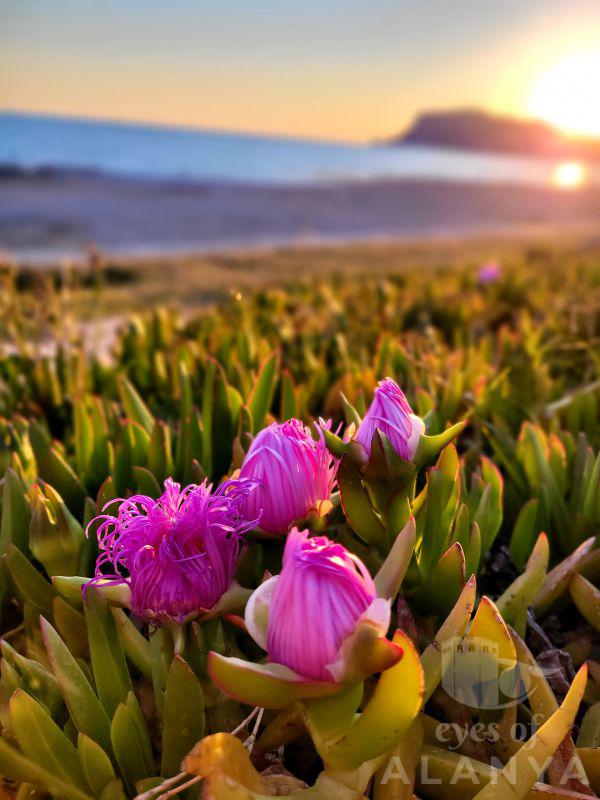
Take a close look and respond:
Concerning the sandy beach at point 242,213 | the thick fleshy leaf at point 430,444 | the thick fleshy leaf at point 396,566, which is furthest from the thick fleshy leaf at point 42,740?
the sandy beach at point 242,213

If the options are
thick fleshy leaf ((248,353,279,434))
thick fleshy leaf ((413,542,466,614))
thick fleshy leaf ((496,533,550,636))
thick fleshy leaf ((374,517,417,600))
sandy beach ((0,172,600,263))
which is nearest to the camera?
thick fleshy leaf ((374,517,417,600))

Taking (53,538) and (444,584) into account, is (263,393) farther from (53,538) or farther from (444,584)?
(444,584)

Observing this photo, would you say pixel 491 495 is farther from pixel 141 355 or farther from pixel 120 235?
pixel 120 235

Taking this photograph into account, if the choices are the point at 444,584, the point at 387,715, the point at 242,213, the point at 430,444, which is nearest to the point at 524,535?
the point at 444,584

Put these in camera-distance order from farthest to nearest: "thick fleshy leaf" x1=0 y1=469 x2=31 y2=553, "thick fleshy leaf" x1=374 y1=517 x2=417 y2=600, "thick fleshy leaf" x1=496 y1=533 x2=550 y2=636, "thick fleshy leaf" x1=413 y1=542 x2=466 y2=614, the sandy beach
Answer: the sandy beach → "thick fleshy leaf" x1=0 y1=469 x2=31 y2=553 → "thick fleshy leaf" x1=496 y1=533 x2=550 y2=636 → "thick fleshy leaf" x1=413 y1=542 x2=466 y2=614 → "thick fleshy leaf" x1=374 y1=517 x2=417 y2=600

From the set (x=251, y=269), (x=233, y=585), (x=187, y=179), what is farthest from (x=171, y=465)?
(x=187, y=179)

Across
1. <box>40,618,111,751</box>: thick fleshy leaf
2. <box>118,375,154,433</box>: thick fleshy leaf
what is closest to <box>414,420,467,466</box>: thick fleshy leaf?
<box>40,618,111,751</box>: thick fleshy leaf

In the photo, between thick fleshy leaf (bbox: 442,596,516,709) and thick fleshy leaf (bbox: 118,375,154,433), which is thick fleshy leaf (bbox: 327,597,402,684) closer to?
thick fleshy leaf (bbox: 442,596,516,709)

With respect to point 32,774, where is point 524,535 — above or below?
above
